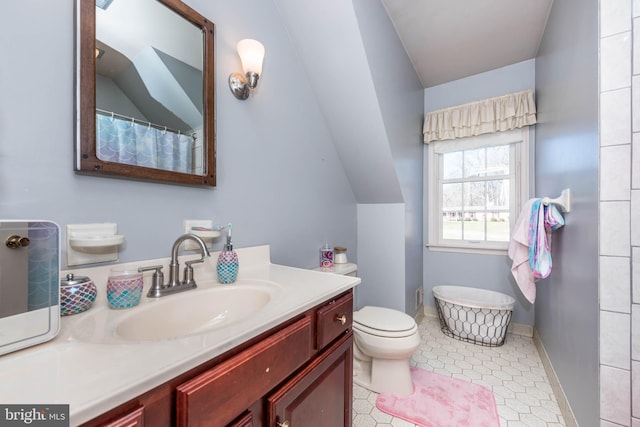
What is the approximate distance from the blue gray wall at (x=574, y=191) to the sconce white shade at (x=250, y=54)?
144cm

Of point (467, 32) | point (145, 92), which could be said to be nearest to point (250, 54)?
point (145, 92)

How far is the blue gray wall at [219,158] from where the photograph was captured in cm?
67

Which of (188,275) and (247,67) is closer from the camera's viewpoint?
(188,275)

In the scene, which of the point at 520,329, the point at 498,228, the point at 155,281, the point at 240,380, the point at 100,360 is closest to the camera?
the point at 100,360

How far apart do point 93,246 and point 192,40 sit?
87 centimetres

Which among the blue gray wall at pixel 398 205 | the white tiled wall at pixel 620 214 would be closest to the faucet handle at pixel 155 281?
the blue gray wall at pixel 398 205

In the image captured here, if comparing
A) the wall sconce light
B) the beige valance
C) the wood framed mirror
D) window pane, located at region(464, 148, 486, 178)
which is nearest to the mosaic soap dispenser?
the wood framed mirror

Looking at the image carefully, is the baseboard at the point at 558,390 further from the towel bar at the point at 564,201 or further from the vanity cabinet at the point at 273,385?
the vanity cabinet at the point at 273,385

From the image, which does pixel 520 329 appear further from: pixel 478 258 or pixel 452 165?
pixel 452 165

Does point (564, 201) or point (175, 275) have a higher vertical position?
point (564, 201)

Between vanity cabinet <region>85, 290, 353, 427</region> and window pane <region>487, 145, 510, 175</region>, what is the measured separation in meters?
2.24

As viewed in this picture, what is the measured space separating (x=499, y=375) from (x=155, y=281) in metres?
2.15

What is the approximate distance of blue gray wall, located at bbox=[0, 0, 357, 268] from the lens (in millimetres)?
672

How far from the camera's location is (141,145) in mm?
903
